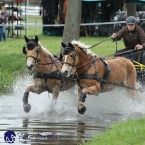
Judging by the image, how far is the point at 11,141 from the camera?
402 inches

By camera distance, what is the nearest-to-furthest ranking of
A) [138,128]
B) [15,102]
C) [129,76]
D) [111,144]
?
[111,144] < [138,128] < [129,76] < [15,102]

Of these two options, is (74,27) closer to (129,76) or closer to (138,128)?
(129,76)

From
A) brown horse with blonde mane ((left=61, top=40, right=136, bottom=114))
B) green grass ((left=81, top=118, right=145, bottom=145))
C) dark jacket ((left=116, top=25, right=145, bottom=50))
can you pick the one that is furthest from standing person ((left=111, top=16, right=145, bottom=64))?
green grass ((left=81, top=118, right=145, bottom=145))

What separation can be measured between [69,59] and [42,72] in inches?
45.6

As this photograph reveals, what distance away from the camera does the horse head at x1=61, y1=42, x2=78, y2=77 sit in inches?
493

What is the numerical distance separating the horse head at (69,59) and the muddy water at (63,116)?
37.3 inches

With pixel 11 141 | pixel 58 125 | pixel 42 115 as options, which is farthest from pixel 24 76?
pixel 11 141

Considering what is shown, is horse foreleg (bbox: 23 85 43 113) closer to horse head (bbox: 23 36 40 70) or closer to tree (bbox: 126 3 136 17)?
horse head (bbox: 23 36 40 70)

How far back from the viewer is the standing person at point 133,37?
A: 15055 millimetres

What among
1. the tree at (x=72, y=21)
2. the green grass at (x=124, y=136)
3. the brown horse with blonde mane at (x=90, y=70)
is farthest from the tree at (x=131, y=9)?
the green grass at (x=124, y=136)

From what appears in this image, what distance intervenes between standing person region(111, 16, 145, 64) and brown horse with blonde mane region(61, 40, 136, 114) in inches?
40.4

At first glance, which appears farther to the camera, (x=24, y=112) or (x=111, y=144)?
(x=24, y=112)

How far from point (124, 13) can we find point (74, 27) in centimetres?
1227

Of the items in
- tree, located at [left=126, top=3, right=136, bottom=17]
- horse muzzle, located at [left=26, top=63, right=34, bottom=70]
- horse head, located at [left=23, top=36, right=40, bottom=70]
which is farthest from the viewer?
tree, located at [left=126, top=3, right=136, bottom=17]
